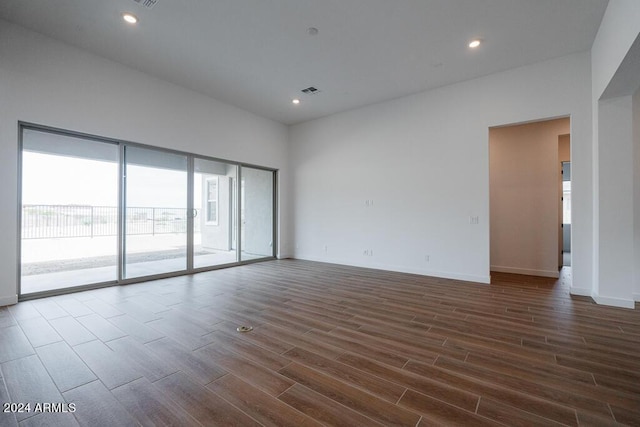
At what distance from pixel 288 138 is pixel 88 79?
4194mm

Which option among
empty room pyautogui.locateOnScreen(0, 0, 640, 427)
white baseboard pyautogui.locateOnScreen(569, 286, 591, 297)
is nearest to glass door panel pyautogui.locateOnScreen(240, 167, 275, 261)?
empty room pyautogui.locateOnScreen(0, 0, 640, 427)

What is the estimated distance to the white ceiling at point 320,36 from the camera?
310 cm

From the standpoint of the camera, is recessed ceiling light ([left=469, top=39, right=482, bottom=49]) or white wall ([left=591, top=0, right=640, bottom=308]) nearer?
white wall ([left=591, top=0, right=640, bottom=308])

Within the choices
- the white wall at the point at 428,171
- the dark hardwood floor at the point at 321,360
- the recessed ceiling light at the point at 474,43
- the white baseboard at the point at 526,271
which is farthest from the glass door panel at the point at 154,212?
the white baseboard at the point at 526,271

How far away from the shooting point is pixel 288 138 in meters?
7.34

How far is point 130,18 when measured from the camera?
328 centimetres

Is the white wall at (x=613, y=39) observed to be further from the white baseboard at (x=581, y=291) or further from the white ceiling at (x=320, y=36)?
the white baseboard at (x=581, y=291)

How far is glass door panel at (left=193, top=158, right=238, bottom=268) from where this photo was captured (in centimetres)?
550

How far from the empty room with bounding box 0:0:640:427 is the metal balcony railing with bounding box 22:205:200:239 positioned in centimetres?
4

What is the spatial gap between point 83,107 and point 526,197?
7.71 metres

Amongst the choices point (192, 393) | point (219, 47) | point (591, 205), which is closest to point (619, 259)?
point (591, 205)

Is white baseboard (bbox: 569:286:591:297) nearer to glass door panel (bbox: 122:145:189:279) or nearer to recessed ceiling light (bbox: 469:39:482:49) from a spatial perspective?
recessed ceiling light (bbox: 469:39:482:49)

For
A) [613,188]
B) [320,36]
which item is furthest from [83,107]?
[613,188]

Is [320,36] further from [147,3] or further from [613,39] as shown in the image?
[613,39]
